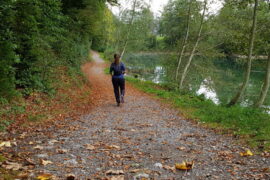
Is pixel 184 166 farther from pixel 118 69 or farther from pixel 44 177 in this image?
pixel 118 69

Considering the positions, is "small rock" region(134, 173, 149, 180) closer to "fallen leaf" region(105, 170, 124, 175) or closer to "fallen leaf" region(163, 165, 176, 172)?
"fallen leaf" region(105, 170, 124, 175)

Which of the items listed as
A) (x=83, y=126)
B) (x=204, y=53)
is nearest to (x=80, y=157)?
(x=83, y=126)

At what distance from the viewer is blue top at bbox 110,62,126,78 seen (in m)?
10.6

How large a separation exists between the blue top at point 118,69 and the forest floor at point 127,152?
9.84ft

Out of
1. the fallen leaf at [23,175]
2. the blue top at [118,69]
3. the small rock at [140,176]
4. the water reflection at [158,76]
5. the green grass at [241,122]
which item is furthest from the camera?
the water reflection at [158,76]

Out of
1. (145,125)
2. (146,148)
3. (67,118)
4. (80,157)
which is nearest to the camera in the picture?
(80,157)

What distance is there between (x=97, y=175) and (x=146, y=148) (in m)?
1.84

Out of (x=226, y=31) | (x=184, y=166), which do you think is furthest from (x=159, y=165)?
(x=226, y=31)

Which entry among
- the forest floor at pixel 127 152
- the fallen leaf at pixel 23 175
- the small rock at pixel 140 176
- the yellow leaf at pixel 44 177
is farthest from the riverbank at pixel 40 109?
the small rock at pixel 140 176

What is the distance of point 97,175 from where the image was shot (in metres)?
4.13

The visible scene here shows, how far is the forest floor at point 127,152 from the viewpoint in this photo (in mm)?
4246

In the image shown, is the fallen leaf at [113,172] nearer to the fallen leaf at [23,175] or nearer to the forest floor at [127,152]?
the forest floor at [127,152]

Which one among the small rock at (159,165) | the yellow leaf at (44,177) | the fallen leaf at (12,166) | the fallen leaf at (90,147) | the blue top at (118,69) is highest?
the blue top at (118,69)

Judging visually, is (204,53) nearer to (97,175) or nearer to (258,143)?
(258,143)
